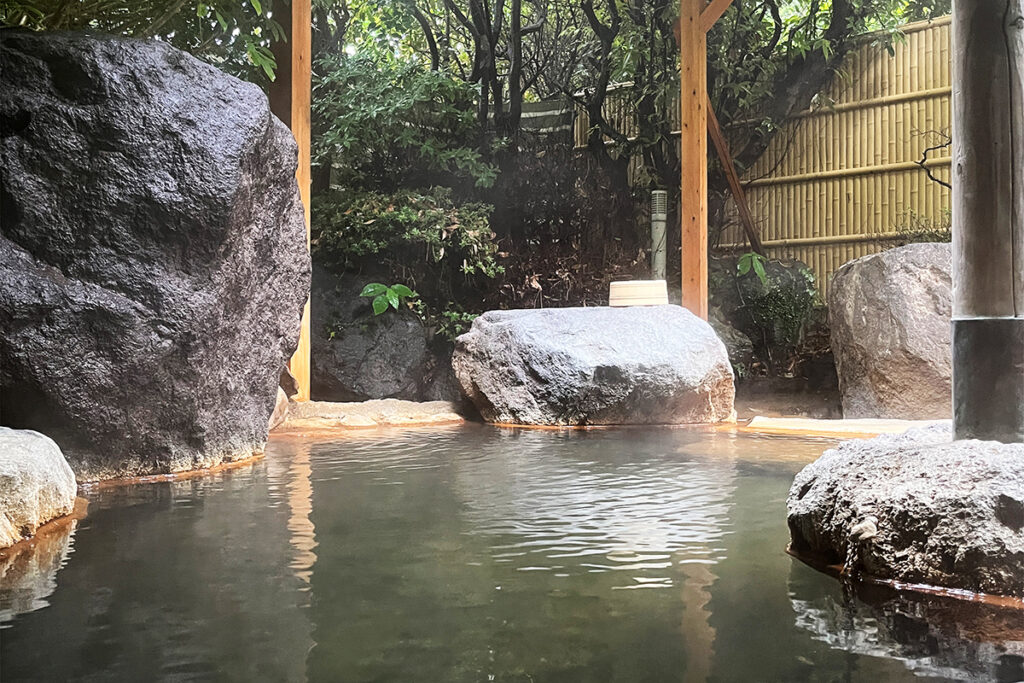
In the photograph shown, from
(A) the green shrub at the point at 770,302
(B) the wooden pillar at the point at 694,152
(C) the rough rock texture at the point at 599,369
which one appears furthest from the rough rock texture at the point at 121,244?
(A) the green shrub at the point at 770,302

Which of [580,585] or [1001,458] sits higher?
[1001,458]

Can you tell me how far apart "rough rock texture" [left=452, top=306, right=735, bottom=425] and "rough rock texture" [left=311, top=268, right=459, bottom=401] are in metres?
1.68

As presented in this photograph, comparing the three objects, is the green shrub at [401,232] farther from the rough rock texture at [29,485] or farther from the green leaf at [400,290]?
the rough rock texture at [29,485]

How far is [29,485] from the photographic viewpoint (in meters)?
2.52

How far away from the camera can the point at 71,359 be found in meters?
3.30

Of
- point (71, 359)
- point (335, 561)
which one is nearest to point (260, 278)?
point (71, 359)

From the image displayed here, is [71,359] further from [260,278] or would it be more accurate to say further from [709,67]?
[709,67]

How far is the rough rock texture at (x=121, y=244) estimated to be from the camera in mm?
3305

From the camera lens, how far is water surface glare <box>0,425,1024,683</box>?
1.48 meters

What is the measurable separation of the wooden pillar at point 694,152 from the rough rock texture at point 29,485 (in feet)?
15.7

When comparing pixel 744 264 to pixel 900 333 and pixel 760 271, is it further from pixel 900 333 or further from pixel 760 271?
pixel 900 333

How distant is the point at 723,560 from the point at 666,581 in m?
0.26

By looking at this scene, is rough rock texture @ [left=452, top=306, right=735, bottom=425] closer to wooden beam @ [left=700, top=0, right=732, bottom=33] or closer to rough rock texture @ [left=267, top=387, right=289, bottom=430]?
rough rock texture @ [left=267, top=387, right=289, bottom=430]

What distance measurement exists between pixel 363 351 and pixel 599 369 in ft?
8.84
